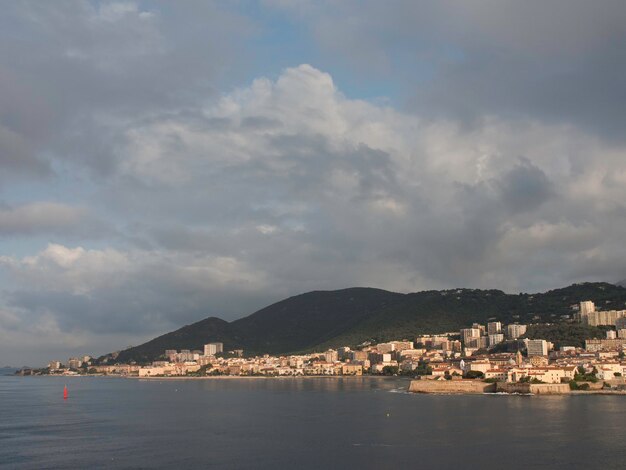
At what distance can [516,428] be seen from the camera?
4738cm

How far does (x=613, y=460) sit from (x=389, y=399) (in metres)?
39.7

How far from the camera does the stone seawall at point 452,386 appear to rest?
8518 centimetres

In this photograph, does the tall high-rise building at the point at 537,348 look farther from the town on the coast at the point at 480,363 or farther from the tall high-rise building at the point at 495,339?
the tall high-rise building at the point at 495,339

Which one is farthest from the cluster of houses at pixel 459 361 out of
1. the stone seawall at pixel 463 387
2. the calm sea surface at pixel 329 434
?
the calm sea surface at pixel 329 434

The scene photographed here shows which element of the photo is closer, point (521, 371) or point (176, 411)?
point (176, 411)

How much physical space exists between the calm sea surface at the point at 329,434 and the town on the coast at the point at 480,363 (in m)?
11.9

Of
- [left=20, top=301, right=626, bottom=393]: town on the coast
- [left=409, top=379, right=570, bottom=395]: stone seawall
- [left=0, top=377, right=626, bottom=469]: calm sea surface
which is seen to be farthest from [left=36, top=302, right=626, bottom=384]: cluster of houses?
[left=0, top=377, right=626, bottom=469]: calm sea surface

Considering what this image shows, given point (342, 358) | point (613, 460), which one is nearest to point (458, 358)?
point (342, 358)

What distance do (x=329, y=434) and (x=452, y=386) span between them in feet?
140

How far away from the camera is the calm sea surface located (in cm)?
3700

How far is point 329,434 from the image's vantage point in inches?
1847

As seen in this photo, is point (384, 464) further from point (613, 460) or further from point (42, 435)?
point (42, 435)

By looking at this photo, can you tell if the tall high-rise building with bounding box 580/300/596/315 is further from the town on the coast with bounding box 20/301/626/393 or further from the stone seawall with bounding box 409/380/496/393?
the stone seawall with bounding box 409/380/496/393

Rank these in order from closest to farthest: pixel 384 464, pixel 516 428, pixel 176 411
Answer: pixel 384 464 < pixel 516 428 < pixel 176 411
